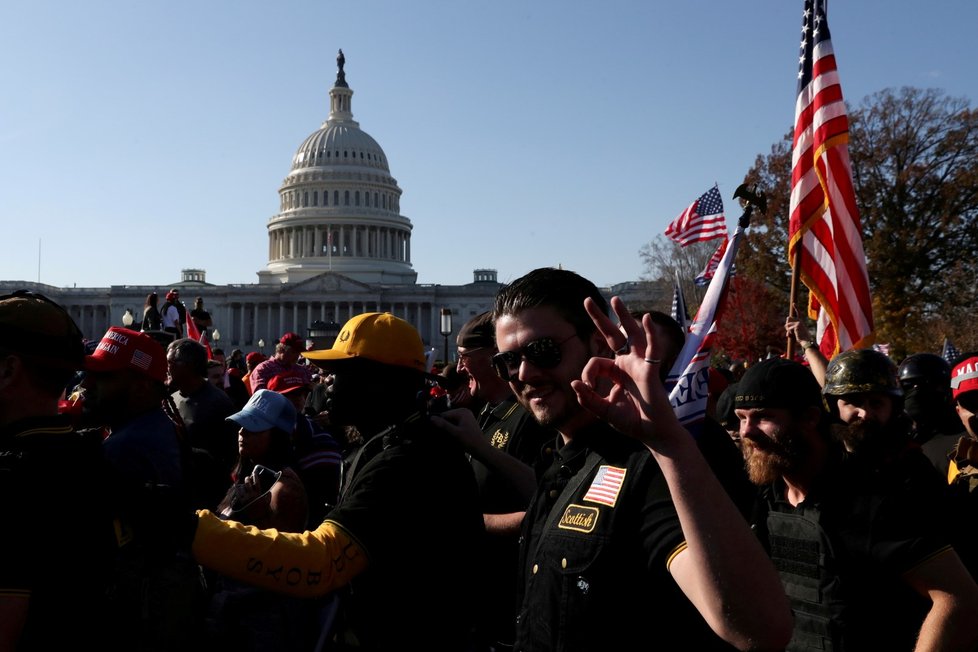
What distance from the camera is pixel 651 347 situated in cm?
211

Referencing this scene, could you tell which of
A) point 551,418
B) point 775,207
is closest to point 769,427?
point 551,418

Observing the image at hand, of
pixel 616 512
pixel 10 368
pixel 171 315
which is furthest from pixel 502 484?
pixel 171 315

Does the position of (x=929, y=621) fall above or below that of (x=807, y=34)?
below

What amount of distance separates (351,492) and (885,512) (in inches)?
70.6

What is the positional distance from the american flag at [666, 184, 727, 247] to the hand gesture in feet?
40.7

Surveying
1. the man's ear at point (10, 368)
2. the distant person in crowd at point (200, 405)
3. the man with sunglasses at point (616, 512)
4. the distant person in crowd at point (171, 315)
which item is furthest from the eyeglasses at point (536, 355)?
the distant person in crowd at point (171, 315)

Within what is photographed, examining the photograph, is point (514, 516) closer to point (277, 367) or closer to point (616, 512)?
point (616, 512)

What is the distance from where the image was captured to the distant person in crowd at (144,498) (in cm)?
270

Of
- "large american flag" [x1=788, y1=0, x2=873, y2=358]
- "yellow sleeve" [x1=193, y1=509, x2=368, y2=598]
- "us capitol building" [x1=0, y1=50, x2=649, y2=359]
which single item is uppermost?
"us capitol building" [x1=0, y1=50, x2=649, y2=359]

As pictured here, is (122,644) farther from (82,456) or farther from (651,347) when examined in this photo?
(651,347)

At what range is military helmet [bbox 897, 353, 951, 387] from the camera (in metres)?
6.83

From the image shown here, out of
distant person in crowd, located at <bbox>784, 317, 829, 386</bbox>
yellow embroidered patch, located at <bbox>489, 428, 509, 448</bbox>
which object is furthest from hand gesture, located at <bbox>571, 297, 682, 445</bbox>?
distant person in crowd, located at <bbox>784, 317, 829, 386</bbox>

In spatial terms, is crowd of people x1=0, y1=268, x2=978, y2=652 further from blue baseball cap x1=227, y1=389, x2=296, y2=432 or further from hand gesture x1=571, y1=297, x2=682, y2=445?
blue baseball cap x1=227, y1=389, x2=296, y2=432

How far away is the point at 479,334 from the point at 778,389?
241cm
